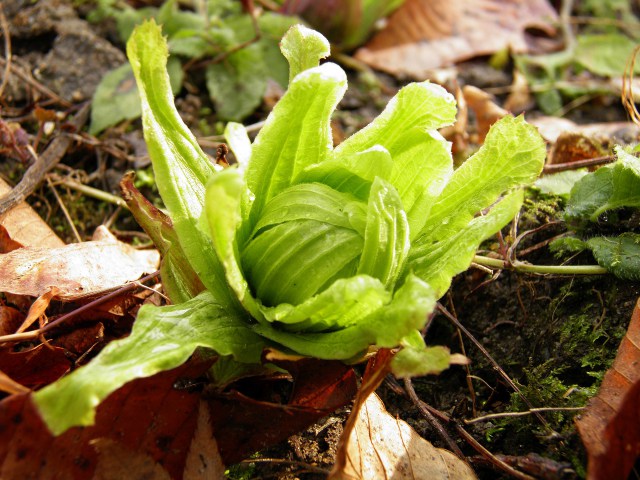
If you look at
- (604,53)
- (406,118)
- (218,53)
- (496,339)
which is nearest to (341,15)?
(218,53)

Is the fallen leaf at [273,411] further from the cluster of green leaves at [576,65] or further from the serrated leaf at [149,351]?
the cluster of green leaves at [576,65]

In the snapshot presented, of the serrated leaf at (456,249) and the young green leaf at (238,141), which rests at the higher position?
the young green leaf at (238,141)

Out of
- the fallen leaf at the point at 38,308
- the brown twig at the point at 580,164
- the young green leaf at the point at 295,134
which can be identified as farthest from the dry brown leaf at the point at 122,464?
the brown twig at the point at 580,164

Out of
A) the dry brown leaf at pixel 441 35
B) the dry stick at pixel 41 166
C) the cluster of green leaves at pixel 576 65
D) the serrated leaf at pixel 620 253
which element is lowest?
the cluster of green leaves at pixel 576 65

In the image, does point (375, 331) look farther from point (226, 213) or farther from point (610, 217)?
point (610, 217)

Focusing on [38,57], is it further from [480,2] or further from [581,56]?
[581,56]

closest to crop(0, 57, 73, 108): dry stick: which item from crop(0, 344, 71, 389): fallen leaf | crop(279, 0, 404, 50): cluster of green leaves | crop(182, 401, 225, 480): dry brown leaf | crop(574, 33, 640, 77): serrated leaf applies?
crop(279, 0, 404, 50): cluster of green leaves
